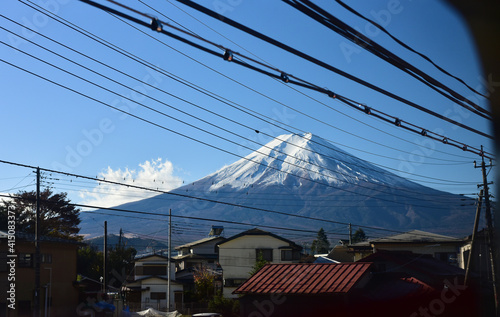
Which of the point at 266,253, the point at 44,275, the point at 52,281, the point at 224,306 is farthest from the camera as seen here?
the point at 266,253

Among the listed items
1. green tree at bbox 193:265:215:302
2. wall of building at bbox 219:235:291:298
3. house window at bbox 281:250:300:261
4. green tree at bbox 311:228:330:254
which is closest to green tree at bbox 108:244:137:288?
green tree at bbox 193:265:215:302

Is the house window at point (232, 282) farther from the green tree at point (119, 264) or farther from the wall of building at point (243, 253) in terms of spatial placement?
the green tree at point (119, 264)

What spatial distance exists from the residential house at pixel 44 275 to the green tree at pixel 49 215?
14442mm

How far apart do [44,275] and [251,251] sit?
2234cm

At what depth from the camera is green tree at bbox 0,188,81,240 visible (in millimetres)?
52625

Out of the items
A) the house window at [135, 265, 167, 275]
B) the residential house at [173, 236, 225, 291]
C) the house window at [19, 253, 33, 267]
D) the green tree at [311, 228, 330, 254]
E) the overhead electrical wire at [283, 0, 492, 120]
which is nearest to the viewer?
the overhead electrical wire at [283, 0, 492, 120]

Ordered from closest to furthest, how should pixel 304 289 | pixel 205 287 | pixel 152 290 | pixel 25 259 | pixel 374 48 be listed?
pixel 374 48 → pixel 304 289 → pixel 25 259 → pixel 205 287 → pixel 152 290

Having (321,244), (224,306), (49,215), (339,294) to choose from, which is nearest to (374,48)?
(339,294)

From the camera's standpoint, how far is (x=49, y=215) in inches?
2315

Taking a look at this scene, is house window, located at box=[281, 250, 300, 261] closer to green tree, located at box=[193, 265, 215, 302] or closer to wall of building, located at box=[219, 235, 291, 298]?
wall of building, located at box=[219, 235, 291, 298]

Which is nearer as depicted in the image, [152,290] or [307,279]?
[307,279]

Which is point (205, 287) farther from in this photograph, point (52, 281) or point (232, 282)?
point (52, 281)

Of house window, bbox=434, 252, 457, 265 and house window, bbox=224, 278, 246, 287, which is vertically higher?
house window, bbox=434, 252, 457, 265

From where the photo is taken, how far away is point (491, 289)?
33.8m
